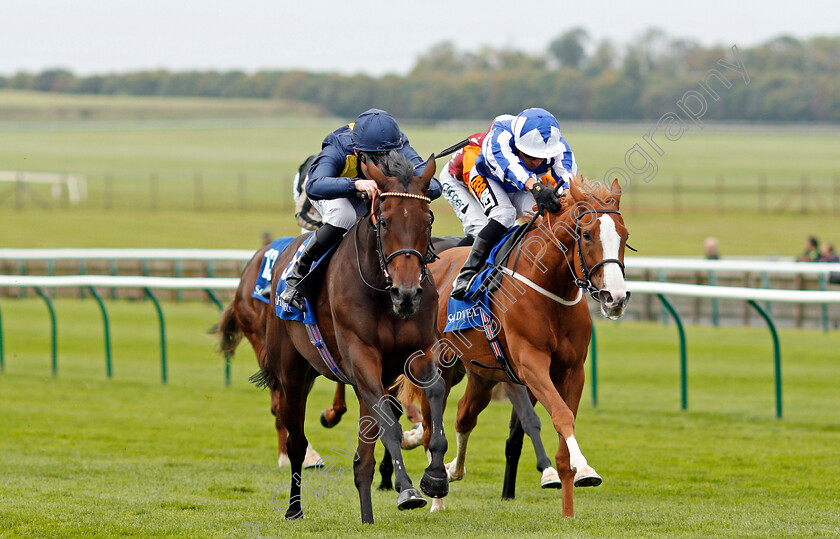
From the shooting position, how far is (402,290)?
15.2 feet

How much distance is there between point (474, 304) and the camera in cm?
620

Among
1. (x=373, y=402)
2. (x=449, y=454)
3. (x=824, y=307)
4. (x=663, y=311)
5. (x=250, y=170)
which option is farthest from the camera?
(x=250, y=170)

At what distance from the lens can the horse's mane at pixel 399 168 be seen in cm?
491

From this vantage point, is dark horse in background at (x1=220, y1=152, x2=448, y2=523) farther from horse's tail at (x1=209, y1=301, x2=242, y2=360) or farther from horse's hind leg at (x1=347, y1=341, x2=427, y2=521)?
horse's tail at (x1=209, y1=301, x2=242, y2=360)

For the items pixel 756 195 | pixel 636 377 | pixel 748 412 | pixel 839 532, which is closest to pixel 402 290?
pixel 839 532

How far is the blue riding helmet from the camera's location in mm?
5383

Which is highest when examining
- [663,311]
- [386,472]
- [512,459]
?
[512,459]

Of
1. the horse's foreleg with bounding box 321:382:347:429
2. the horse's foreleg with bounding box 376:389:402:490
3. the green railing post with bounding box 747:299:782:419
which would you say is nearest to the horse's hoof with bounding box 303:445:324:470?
the horse's foreleg with bounding box 321:382:347:429

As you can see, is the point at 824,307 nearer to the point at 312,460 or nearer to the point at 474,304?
the point at 312,460

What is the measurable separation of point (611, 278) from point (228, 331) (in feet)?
14.2

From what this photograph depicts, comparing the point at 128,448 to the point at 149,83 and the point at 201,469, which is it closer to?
the point at 201,469

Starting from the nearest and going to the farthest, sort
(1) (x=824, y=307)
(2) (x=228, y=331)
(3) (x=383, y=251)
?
(3) (x=383, y=251)
(2) (x=228, y=331)
(1) (x=824, y=307)

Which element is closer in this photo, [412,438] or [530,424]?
[530,424]

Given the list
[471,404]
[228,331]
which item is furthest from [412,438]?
[228,331]
